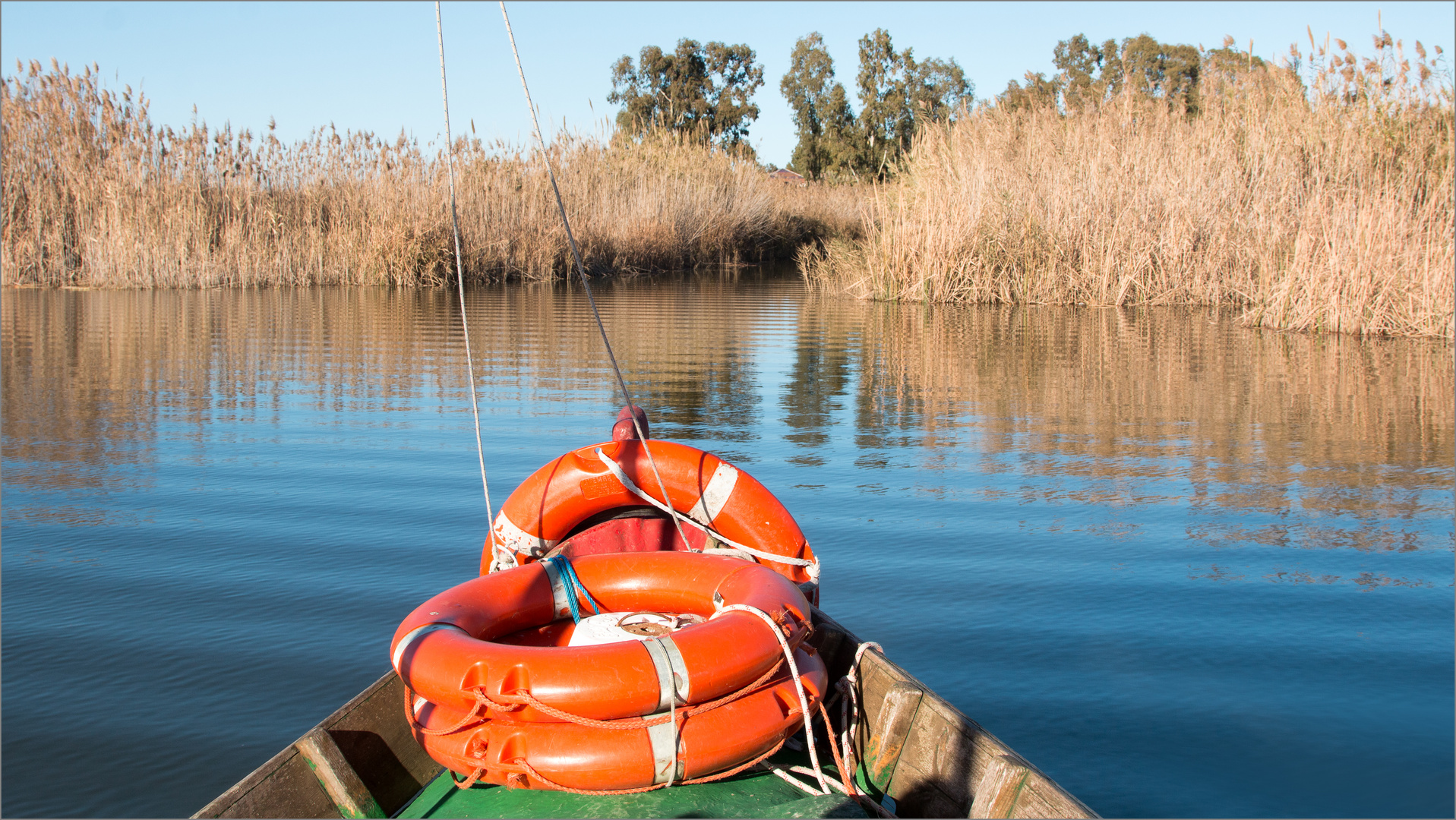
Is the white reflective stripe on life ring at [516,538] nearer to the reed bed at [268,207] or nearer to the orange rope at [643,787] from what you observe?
the orange rope at [643,787]

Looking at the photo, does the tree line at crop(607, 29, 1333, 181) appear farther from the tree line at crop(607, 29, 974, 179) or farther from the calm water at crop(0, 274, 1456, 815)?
the calm water at crop(0, 274, 1456, 815)

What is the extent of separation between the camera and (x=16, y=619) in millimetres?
4180

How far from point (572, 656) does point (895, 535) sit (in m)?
2.98

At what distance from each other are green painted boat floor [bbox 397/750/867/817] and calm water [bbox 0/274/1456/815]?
749 mm

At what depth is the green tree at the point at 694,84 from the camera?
46.9 metres

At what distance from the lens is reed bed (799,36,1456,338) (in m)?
11.3

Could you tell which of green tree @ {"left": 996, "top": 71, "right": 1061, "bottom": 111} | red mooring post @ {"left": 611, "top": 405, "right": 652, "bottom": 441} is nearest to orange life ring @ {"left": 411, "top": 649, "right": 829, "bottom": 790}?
red mooring post @ {"left": 611, "top": 405, "right": 652, "bottom": 441}

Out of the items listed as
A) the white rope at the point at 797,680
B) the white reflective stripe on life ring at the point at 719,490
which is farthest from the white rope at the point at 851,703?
the white reflective stripe on life ring at the point at 719,490

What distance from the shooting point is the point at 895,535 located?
527 centimetres

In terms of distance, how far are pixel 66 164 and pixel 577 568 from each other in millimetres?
16881

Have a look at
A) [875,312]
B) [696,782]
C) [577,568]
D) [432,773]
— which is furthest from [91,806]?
[875,312]

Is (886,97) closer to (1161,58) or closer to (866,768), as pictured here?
(1161,58)

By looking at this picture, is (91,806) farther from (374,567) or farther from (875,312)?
(875,312)

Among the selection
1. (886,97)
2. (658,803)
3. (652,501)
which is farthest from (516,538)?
(886,97)
